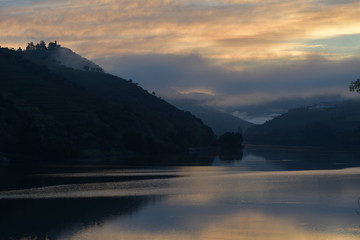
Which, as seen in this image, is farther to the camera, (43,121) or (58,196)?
(43,121)

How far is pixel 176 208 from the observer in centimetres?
6425

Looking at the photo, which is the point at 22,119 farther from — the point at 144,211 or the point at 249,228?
the point at 249,228

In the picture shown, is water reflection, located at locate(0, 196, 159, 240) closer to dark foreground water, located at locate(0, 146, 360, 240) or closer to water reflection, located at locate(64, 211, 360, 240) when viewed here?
dark foreground water, located at locate(0, 146, 360, 240)

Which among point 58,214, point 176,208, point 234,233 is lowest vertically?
point 234,233

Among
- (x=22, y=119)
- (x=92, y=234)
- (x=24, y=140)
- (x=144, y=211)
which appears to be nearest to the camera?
(x=92, y=234)

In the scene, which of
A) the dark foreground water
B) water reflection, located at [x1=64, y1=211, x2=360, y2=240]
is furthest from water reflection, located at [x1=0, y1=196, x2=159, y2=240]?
water reflection, located at [x1=64, y1=211, x2=360, y2=240]

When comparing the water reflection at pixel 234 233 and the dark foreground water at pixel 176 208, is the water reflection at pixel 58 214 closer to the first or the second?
the dark foreground water at pixel 176 208

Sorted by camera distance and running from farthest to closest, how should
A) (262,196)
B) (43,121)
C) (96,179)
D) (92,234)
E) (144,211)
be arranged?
(43,121)
(96,179)
(262,196)
(144,211)
(92,234)

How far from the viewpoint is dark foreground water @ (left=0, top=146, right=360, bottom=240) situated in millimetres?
50125

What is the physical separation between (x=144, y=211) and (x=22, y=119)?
111312 millimetres

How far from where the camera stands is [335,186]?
86.9m

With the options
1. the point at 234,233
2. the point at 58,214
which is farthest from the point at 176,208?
the point at 234,233

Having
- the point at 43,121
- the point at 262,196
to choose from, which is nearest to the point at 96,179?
the point at 262,196

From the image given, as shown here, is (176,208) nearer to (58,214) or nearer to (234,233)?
(58,214)
